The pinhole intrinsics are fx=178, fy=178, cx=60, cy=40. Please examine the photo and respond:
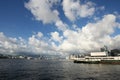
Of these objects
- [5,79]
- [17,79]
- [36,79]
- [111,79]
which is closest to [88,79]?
[111,79]

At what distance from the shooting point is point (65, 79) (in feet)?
236

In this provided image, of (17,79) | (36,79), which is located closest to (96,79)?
(36,79)

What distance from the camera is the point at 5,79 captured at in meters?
69.7

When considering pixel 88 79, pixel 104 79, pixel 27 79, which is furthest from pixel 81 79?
pixel 27 79

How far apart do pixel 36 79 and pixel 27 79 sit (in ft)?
11.6

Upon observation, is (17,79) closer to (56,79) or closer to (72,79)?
(56,79)

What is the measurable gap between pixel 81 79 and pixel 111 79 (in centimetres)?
1184

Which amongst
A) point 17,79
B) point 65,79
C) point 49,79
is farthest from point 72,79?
point 17,79

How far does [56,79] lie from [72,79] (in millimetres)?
6460

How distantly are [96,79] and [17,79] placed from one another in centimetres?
3144

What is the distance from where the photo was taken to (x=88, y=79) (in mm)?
70812

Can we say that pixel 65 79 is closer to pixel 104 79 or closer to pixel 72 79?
pixel 72 79

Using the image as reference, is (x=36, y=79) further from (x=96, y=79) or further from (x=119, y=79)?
(x=119, y=79)

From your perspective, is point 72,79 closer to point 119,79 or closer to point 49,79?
point 49,79
